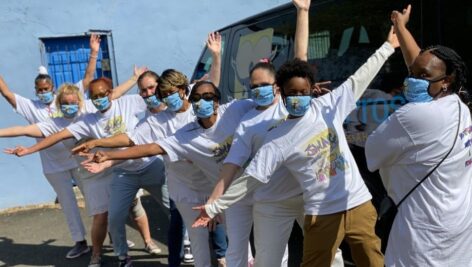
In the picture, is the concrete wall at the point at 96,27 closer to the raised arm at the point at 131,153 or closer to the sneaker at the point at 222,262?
the sneaker at the point at 222,262

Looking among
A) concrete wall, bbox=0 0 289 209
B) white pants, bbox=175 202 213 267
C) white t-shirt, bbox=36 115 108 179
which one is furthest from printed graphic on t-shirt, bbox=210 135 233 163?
concrete wall, bbox=0 0 289 209

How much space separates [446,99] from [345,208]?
2.83 feet

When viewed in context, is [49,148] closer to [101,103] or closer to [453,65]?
[101,103]

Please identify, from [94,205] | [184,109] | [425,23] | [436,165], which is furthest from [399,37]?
[94,205]

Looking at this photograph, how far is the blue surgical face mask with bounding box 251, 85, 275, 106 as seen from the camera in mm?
3242

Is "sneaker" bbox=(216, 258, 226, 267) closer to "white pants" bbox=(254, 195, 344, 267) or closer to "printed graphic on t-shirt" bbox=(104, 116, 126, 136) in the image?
"white pants" bbox=(254, 195, 344, 267)

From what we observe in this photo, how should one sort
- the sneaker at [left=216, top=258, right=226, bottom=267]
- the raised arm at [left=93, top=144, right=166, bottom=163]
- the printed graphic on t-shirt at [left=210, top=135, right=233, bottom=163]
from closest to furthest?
the raised arm at [left=93, top=144, right=166, bottom=163]
the printed graphic on t-shirt at [left=210, top=135, right=233, bottom=163]
the sneaker at [left=216, top=258, right=226, bottom=267]

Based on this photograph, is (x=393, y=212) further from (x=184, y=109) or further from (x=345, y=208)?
(x=184, y=109)

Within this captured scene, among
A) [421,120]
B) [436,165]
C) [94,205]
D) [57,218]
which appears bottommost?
[57,218]

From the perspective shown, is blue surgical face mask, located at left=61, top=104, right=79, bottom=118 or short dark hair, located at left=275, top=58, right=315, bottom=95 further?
blue surgical face mask, located at left=61, top=104, right=79, bottom=118

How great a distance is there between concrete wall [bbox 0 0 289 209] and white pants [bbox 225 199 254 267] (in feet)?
14.1

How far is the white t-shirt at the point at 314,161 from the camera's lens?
285 centimetres

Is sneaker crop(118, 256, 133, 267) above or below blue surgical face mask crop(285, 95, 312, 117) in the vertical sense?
below

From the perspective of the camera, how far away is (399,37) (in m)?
3.04
